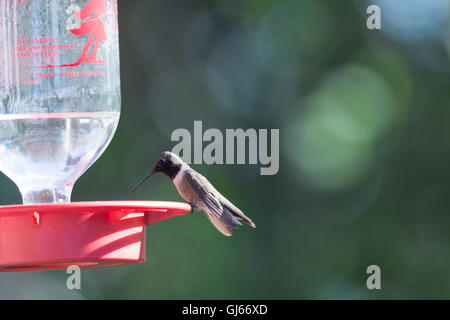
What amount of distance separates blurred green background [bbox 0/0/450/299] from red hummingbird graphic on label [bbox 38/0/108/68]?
5.15m

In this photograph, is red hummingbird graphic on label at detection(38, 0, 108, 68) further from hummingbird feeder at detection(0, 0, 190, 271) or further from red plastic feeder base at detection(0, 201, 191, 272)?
red plastic feeder base at detection(0, 201, 191, 272)

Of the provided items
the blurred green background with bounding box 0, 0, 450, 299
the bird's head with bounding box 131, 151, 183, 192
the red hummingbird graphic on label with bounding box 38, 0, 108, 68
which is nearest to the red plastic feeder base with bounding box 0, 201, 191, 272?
the red hummingbird graphic on label with bounding box 38, 0, 108, 68

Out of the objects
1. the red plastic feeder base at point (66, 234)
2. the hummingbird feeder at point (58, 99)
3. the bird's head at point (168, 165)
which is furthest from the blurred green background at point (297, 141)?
the red plastic feeder base at point (66, 234)

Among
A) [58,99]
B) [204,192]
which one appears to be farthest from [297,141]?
[58,99]

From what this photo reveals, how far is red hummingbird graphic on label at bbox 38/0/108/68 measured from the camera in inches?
146

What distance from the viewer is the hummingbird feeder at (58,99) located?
145 inches

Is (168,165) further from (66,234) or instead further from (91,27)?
(66,234)

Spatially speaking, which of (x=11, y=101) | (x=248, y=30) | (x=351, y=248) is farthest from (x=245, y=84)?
(x=11, y=101)

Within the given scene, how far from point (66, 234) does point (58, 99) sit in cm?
78

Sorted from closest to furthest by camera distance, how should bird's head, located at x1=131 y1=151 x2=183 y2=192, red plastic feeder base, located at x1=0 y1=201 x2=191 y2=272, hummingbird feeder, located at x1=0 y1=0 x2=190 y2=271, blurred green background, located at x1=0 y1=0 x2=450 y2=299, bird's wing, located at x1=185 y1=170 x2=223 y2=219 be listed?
red plastic feeder base, located at x1=0 y1=201 x2=191 y2=272 → hummingbird feeder, located at x1=0 y1=0 x2=190 y2=271 → bird's wing, located at x1=185 y1=170 x2=223 y2=219 → bird's head, located at x1=131 y1=151 x2=183 y2=192 → blurred green background, located at x1=0 y1=0 x2=450 y2=299

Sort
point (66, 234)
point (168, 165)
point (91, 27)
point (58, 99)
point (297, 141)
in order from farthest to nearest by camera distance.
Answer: point (297, 141) < point (168, 165) < point (58, 99) < point (91, 27) < point (66, 234)

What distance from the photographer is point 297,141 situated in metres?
9.49

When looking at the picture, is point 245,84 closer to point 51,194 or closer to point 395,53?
point 395,53

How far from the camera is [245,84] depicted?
970cm
